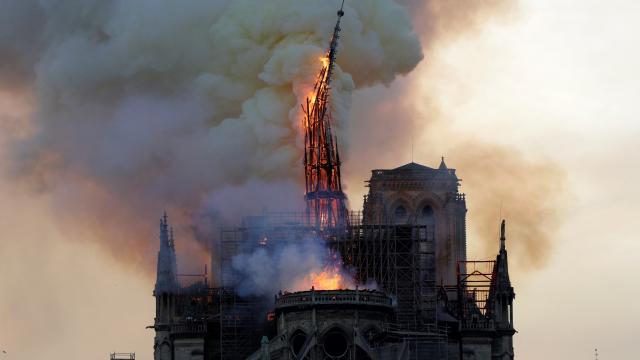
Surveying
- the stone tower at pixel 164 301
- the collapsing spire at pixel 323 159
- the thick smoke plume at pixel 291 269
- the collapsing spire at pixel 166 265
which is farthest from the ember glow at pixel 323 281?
the collapsing spire at pixel 166 265

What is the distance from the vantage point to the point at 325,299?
597ft

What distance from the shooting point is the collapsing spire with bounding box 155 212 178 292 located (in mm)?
196250

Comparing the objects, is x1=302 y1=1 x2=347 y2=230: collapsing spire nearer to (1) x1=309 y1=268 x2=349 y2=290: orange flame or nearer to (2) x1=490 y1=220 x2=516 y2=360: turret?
(1) x1=309 y1=268 x2=349 y2=290: orange flame

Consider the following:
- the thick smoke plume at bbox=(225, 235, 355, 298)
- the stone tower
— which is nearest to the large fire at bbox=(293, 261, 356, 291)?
the thick smoke plume at bbox=(225, 235, 355, 298)

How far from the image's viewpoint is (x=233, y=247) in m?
194

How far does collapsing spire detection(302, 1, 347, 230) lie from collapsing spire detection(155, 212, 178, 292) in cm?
A: 1357

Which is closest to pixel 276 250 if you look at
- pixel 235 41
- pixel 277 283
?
pixel 277 283

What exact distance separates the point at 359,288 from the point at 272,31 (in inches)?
1037

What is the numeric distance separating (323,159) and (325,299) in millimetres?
19589

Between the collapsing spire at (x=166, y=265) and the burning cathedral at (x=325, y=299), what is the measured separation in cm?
9

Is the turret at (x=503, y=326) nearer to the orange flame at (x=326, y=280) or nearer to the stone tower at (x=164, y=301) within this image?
the orange flame at (x=326, y=280)

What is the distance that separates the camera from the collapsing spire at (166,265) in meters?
196

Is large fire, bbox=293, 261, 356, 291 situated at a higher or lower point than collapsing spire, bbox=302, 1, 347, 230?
lower

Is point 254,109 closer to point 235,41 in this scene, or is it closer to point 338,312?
point 235,41
